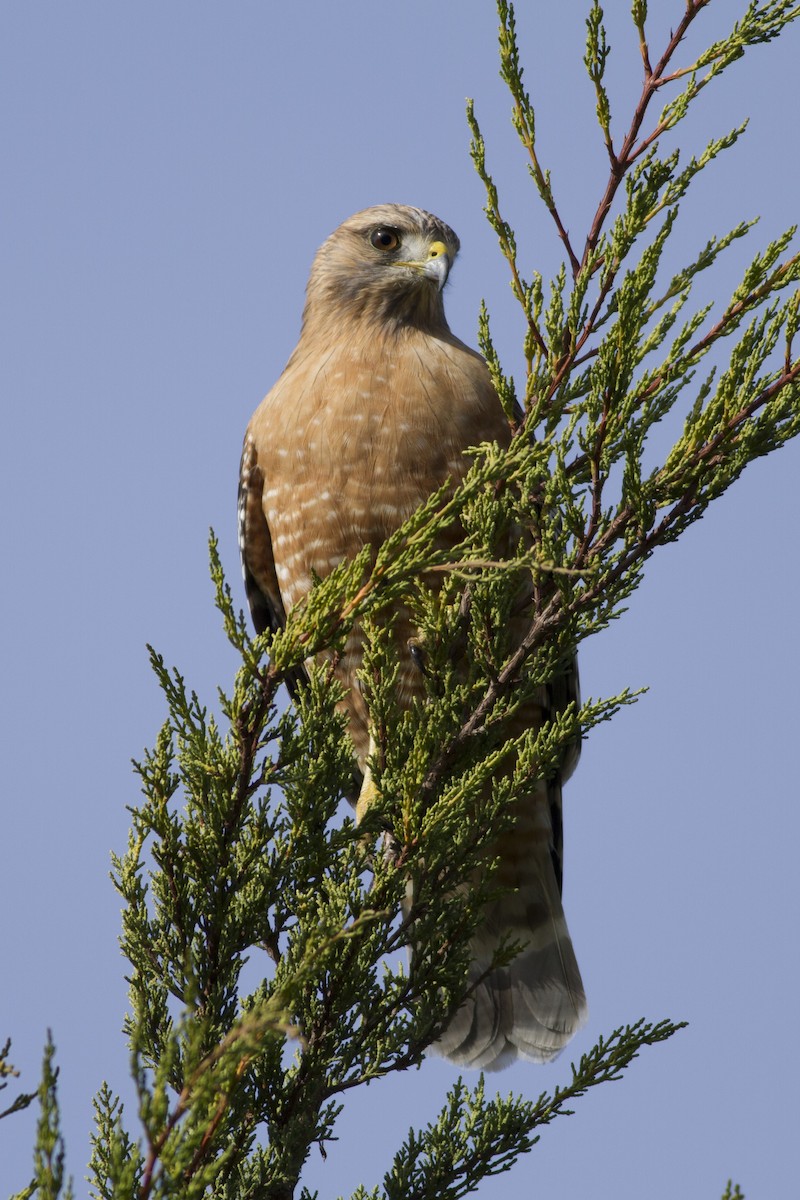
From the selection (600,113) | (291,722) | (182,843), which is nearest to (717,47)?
(600,113)

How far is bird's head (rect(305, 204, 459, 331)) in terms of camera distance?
5059mm

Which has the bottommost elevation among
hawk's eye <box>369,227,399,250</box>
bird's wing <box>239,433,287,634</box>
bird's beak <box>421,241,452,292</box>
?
bird's wing <box>239,433,287,634</box>

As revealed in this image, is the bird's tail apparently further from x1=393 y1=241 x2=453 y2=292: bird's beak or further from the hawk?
x1=393 y1=241 x2=453 y2=292: bird's beak

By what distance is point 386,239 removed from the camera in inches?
209

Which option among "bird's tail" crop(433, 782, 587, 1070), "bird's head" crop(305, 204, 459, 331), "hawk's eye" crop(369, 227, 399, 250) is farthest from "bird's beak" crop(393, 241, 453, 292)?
"bird's tail" crop(433, 782, 587, 1070)

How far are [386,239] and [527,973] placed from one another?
284cm

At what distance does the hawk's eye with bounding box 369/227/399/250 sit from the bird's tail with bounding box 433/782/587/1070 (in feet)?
7.16

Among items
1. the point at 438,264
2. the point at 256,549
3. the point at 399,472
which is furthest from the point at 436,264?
the point at 256,549

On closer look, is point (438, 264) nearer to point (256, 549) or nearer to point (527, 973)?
point (256, 549)

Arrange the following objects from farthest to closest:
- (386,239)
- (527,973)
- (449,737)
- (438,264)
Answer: (386,239), (438,264), (527,973), (449,737)

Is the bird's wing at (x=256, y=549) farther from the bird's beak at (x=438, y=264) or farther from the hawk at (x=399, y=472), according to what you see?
the bird's beak at (x=438, y=264)

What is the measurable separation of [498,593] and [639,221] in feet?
3.00

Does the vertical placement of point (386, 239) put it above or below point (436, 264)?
above

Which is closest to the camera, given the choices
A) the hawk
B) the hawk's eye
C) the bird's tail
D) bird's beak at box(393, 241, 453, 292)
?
the hawk
